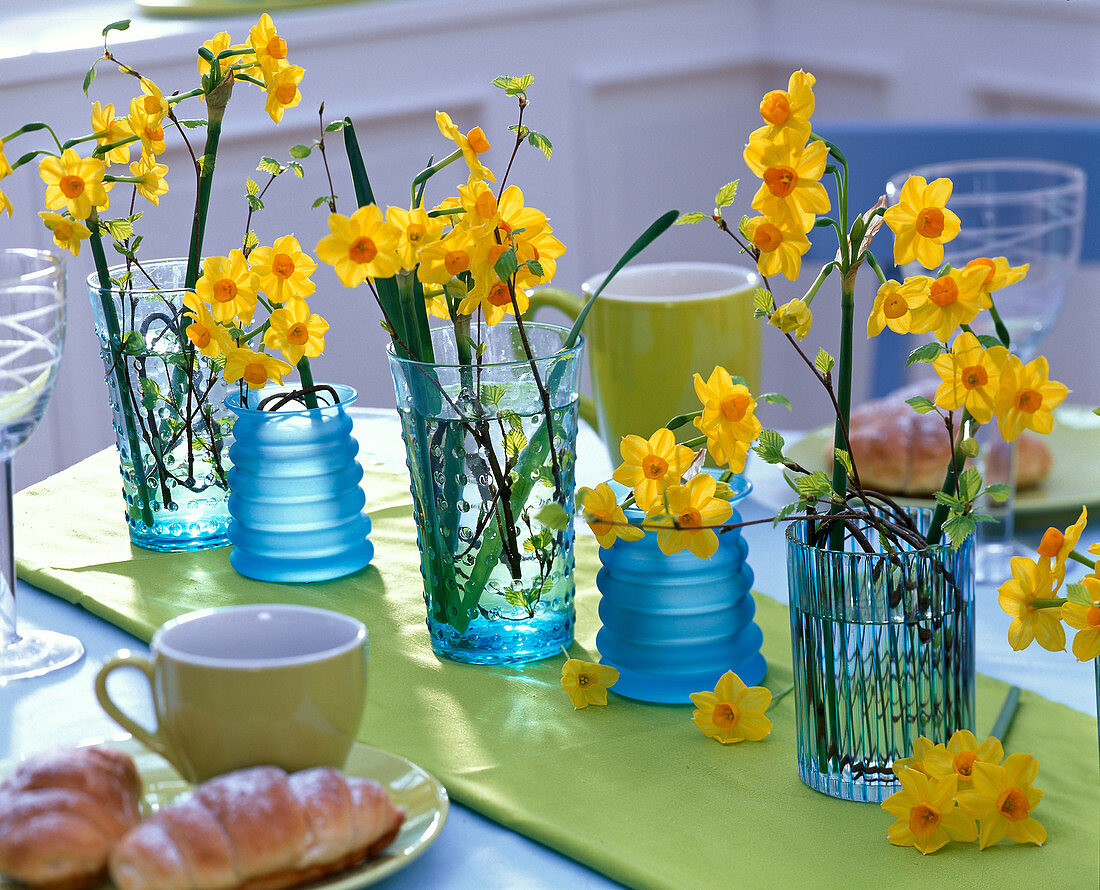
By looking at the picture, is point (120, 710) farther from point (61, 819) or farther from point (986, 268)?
point (986, 268)

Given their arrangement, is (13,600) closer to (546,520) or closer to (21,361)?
(21,361)

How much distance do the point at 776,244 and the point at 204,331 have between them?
1.30 ft

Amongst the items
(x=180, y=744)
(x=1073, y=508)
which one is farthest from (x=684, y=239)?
(x=180, y=744)

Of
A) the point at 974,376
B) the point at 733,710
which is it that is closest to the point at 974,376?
the point at 974,376

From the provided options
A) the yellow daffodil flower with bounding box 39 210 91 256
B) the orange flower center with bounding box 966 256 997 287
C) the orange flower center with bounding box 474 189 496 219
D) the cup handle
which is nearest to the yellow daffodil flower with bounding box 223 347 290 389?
the yellow daffodil flower with bounding box 39 210 91 256

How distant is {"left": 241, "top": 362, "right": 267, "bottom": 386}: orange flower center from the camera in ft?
2.70

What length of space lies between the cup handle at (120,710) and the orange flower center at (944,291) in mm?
334

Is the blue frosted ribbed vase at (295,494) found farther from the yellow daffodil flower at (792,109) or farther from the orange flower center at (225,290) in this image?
the yellow daffodil flower at (792,109)

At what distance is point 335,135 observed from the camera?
2.50m

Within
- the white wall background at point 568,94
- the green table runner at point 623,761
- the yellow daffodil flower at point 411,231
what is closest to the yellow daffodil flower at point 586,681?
the green table runner at point 623,761

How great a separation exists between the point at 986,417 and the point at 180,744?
1.09ft

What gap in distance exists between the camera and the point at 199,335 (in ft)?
2.73

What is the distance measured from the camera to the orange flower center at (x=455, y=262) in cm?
65

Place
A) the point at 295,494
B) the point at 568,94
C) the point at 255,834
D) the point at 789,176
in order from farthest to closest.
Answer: the point at 568,94
the point at 295,494
the point at 789,176
the point at 255,834
